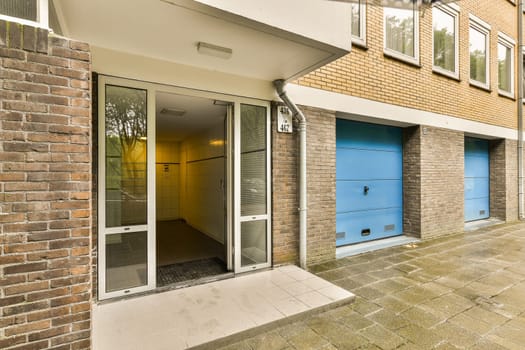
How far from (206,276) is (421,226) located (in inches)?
177

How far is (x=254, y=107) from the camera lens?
3918 millimetres

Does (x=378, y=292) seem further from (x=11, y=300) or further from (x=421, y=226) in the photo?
(x=11, y=300)

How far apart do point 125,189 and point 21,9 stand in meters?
1.80

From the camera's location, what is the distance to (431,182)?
5.81 metres

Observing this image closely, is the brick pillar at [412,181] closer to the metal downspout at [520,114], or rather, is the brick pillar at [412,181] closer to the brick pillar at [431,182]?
the brick pillar at [431,182]

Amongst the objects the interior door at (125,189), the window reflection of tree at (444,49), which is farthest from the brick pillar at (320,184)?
the window reflection of tree at (444,49)

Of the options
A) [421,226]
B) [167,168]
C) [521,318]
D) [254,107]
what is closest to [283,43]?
[254,107]

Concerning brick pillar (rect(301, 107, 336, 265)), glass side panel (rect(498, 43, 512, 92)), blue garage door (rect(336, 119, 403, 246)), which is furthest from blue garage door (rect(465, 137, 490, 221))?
brick pillar (rect(301, 107, 336, 265))

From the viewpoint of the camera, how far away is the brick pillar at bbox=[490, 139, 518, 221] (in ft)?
25.6

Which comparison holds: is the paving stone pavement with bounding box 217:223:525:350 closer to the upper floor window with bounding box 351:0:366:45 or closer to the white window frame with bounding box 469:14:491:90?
the upper floor window with bounding box 351:0:366:45

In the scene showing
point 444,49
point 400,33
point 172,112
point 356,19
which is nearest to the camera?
point 172,112

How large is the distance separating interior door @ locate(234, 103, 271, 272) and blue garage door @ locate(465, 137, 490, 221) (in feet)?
21.3

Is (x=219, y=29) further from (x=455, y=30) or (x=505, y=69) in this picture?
(x=505, y=69)

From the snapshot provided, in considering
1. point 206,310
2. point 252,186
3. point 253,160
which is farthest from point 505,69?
point 206,310
